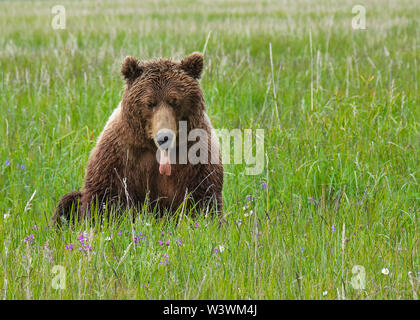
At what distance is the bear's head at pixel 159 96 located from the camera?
4.12 meters

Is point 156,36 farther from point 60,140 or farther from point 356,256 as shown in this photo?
point 356,256

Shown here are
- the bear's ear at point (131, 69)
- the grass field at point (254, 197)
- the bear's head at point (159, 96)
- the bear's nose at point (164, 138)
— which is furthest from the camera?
the bear's ear at point (131, 69)

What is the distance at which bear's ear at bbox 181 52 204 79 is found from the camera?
4324 millimetres

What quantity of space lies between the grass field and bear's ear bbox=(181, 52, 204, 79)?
1023 millimetres

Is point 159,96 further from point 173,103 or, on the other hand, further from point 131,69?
point 131,69

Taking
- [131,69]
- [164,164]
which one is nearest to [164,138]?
[164,164]

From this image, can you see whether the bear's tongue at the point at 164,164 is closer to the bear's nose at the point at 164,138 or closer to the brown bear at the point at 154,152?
the brown bear at the point at 154,152

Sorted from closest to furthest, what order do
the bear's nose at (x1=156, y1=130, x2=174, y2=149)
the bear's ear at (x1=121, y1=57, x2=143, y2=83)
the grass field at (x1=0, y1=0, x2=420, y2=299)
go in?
the grass field at (x1=0, y1=0, x2=420, y2=299)
the bear's nose at (x1=156, y1=130, x2=174, y2=149)
the bear's ear at (x1=121, y1=57, x2=143, y2=83)

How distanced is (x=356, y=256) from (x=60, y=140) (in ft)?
10.8

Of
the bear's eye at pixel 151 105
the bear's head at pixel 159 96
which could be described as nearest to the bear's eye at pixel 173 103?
the bear's head at pixel 159 96

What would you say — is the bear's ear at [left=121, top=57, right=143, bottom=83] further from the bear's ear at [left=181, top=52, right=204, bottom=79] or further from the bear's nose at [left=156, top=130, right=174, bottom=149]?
the bear's nose at [left=156, top=130, right=174, bottom=149]

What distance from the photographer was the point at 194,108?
14.0 ft

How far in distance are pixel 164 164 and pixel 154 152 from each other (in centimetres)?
19

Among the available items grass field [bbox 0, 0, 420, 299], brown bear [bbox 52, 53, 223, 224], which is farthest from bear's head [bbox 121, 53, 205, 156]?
grass field [bbox 0, 0, 420, 299]
